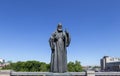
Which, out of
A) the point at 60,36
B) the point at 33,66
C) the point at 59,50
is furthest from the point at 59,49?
the point at 33,66

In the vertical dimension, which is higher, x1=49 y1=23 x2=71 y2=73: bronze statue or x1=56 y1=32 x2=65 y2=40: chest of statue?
x1=56 y1=32 x2=65 y2=40: chest of statue

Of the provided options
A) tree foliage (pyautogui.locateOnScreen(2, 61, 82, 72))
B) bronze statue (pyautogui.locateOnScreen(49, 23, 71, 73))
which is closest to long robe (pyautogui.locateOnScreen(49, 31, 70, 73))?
bronze statue (pyautogui.locateOnScreen(49, 23, 71, 73))

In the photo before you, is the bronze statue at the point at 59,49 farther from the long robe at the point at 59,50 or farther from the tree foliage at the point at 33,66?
the tree foliage at the point at 33,66

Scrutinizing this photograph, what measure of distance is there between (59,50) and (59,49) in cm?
4

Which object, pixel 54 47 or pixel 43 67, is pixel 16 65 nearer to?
pixel 43 67

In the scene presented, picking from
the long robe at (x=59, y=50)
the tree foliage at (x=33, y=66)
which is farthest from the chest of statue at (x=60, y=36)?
the tree foliage at (x=33, y=66)

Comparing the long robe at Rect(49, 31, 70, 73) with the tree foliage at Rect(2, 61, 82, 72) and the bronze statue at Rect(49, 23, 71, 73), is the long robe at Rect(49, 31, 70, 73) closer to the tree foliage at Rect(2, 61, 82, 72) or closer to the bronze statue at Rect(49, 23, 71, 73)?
the bronze statue at Rect(49, 23, 71, 73)

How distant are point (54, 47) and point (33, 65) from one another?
42862mm

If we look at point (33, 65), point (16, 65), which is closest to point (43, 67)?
point (33, 65)

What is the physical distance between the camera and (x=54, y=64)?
34.7 ft

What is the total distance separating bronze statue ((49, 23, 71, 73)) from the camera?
1054 centimetres

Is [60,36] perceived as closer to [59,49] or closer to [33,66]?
[59,49]

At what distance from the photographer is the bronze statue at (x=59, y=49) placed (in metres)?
10.5

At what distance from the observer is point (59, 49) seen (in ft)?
35.2
